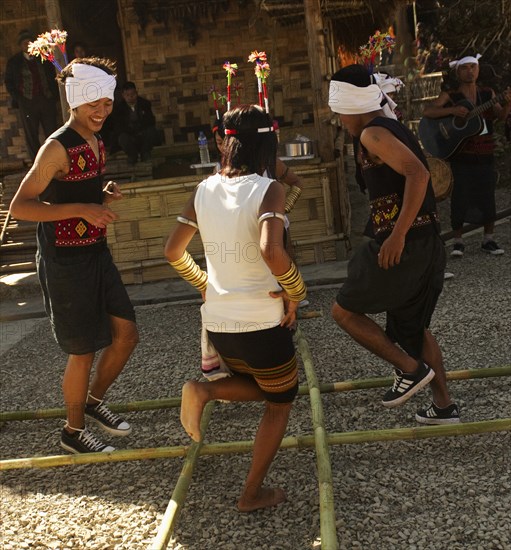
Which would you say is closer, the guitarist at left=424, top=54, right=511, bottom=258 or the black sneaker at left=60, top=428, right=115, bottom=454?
the black sneaker at left=60, top=428, right=115, bottom=454

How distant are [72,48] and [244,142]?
874cm

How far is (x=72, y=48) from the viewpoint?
10.9 metres

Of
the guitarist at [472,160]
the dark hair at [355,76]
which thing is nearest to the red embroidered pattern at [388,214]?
the dark hair at [355,76]

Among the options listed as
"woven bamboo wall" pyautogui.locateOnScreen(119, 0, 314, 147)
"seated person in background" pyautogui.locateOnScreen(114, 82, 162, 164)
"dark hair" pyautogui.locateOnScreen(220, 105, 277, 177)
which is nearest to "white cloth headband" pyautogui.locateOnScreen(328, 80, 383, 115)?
"dark hair" pyautogui.locateOnScreen(220, 105, 277, 177)

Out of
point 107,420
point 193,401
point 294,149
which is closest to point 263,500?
point 193,401

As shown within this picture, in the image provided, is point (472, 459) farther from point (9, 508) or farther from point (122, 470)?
point (9, 508)

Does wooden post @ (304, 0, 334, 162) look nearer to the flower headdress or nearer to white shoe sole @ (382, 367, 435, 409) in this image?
the flower headdress

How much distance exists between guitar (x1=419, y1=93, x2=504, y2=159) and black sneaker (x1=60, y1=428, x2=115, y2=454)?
4.58 m

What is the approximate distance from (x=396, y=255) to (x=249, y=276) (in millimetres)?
931

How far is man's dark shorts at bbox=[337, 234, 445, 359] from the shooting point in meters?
3.67

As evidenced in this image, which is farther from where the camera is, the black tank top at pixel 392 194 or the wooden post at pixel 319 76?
the wooden post at pixel 319 76

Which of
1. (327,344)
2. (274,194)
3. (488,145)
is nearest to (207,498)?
(274,194)

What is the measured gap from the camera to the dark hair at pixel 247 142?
2922mm

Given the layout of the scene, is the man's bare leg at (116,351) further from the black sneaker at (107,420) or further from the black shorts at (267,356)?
the black shorts at (267,356)
